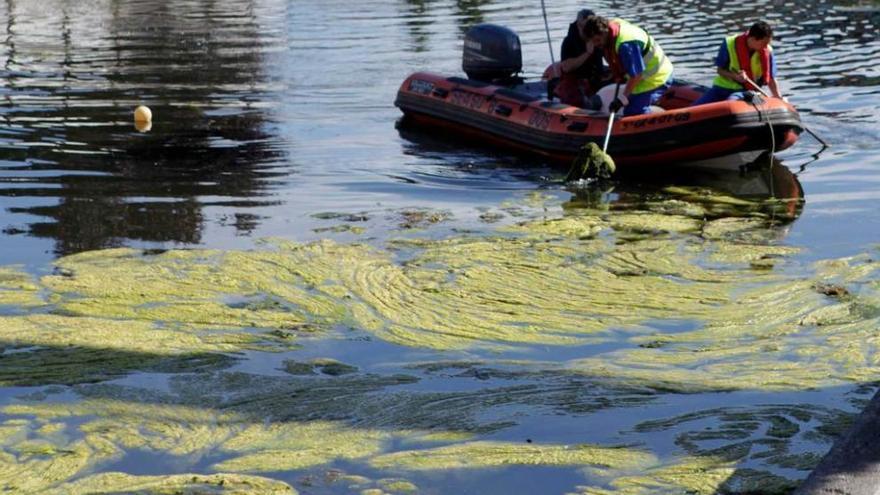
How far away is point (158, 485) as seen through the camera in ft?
14.9

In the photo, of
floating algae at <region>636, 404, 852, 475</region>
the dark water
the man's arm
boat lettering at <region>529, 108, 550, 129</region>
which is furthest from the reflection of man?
floating algae at <region>636, 404, 852, 475</region>

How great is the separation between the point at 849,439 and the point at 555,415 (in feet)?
4.93

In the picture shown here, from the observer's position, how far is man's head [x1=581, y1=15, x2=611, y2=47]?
34.5 ft

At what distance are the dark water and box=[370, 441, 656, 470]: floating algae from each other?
98 millimetres

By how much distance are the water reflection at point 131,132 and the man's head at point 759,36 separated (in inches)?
151

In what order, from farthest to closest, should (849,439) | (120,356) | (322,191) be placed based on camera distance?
(322,191), (120,356), (849,439)

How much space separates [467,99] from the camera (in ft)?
39.9

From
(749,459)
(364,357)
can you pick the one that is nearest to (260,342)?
(364,357)

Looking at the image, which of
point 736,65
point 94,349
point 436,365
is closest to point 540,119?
point 736,65

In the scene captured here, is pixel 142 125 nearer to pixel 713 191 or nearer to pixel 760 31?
pixel 713 191

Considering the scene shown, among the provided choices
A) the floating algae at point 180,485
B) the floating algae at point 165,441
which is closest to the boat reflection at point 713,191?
the floating algae at point 165,441

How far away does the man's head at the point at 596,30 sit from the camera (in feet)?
34.5

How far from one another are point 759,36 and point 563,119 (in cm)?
170

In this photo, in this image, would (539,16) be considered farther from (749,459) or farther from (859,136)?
(749,459)
